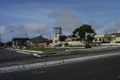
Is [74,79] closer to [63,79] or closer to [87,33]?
[63,79]

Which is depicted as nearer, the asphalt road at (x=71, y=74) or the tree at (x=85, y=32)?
the asphalt road at (x=71, y=74)

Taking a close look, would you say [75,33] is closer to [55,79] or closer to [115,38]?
[115,38]

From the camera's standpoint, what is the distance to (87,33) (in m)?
149

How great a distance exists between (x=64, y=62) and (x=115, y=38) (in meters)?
133

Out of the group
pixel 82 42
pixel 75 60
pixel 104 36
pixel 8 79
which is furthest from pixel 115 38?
pixel 8 79

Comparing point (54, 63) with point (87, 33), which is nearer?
point (54, 63)

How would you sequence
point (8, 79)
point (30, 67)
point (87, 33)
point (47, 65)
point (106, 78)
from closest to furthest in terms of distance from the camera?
point (106, 78)
point (8, 79)
point (30, 67)
point (47, 65)
point (87, 33)

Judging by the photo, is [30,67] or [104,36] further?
[104,36]

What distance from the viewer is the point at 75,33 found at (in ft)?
500

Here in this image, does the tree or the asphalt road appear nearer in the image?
the asphalt road

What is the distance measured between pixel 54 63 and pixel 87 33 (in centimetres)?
11470

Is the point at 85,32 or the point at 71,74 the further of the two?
the point at 85,32

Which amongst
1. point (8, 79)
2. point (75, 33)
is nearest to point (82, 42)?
point (75, 33)

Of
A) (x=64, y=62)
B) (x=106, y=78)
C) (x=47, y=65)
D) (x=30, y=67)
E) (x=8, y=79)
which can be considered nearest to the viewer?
(x=106, y=78)
